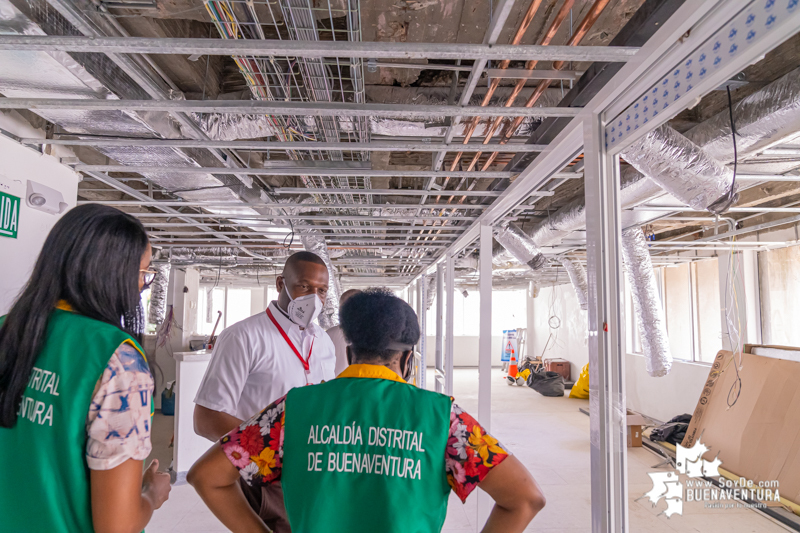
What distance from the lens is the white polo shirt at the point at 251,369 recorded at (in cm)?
165

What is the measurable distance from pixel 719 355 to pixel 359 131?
5148 millimetres

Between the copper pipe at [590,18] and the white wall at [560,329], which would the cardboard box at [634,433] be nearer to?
the white wall at [560,329]

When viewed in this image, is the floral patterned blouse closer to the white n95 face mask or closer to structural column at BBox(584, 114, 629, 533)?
structural column at BBox(584, 114, 629, 533)

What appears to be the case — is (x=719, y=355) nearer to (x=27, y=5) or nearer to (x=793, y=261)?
(x=793, y=261)

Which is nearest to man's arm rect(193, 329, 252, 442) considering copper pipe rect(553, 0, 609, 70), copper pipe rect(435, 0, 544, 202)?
copper pipe rect(435, 0, 544, 202)

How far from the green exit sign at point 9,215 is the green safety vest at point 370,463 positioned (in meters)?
2.07

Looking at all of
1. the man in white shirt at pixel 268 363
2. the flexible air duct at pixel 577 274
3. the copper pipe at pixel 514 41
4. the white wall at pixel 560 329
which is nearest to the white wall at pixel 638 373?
the white wall at pixel 560 329

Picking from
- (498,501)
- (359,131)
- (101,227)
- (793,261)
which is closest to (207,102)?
(359,131)

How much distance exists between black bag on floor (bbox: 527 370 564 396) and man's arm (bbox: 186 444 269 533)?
888cm

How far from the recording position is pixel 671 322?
21.2 ft

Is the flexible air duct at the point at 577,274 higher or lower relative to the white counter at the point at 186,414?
higher

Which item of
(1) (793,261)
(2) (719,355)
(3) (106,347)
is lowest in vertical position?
(2) (719,355)

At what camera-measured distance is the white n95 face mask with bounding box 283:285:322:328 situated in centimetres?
189

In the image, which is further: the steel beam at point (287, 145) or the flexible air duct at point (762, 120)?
the steel beam at point (287, 145)
